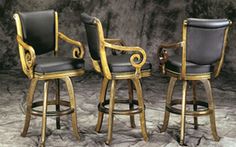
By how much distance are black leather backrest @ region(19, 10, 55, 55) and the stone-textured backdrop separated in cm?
305

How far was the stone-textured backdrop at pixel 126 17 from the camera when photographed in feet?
28.0

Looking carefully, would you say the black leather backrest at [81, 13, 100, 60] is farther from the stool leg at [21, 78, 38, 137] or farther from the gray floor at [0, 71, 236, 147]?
the gray floor at [0, 71, 236, 147]

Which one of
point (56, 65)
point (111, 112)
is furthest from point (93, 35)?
point (111, 112)

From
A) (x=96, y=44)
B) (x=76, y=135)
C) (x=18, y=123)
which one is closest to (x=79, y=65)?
(x=96, y=44)

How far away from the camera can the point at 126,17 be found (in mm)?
8609

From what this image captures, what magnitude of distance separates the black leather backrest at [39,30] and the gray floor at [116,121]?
34.7 inches

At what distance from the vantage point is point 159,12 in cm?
859

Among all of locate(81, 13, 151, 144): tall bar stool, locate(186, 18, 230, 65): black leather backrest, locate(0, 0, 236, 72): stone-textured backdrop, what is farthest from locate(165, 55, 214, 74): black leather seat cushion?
locate(0, 0, 236, 72): stone-textured backdrop

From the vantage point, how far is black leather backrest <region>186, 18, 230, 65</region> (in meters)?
4.84

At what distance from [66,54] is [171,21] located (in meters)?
1.76

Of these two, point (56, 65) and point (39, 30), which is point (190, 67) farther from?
point (39, 30)

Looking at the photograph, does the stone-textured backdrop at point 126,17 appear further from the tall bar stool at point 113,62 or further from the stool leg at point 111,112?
the stool leg at point 111,112

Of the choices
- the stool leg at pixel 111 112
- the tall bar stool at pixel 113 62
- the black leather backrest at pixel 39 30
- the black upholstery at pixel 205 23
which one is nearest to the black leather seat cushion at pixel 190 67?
the tall bar stool at pixel 113 62

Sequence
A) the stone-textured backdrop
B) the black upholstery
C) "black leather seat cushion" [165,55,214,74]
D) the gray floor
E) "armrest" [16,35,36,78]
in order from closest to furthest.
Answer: the black upholstery → "armrest" [16,35,36,78] → "black leather seat cushion" [165,55,214,74] → the gray floor → the stone-textured backdrop
